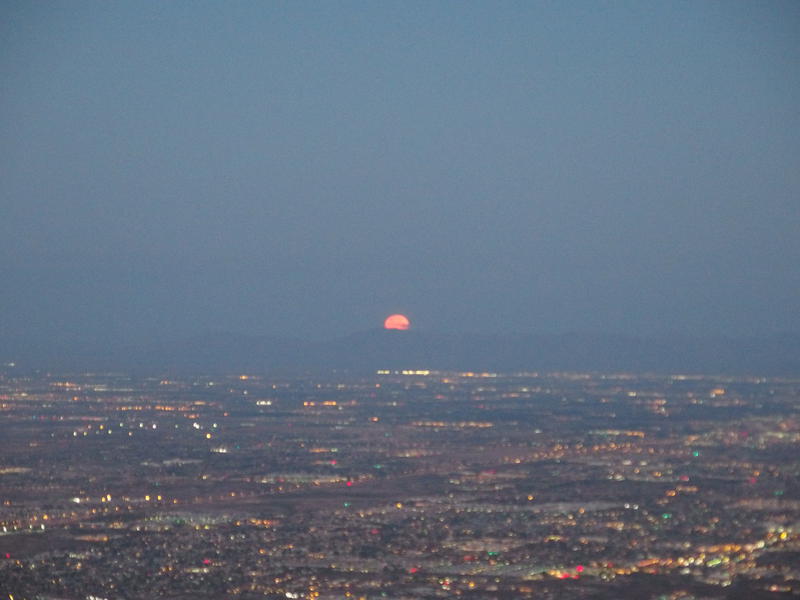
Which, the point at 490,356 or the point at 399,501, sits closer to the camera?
the point at 399,501

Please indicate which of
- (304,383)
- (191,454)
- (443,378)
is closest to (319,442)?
(191,454)

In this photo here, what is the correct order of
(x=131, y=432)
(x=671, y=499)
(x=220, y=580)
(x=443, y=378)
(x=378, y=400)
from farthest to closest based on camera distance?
1. (x=443, y=378)
2. (x=378, y=400)
3. (x=131, y=432)
4. (x=671, y=499)
5. (x=220, y=580)

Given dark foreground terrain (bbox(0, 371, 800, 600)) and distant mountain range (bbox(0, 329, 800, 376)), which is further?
distant mountain range (bbox(0, 329, 800, 376))

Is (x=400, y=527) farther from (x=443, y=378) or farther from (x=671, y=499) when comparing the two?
(x=443, y=378)

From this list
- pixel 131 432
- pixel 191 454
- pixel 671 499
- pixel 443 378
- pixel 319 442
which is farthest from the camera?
pixel 443 378

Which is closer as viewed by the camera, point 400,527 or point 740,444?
point 400,527

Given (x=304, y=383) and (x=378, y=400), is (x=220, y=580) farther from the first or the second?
(x=304, y=383)

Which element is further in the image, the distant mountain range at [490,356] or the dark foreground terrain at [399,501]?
the distant mountain range at [490,356]
